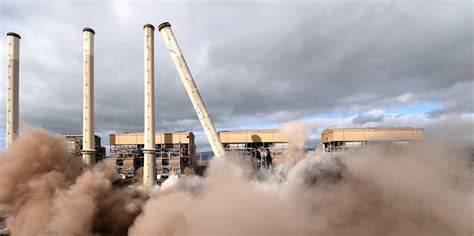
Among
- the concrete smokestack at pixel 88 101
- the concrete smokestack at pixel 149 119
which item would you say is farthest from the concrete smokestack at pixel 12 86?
the concrete smokestack at pixel 149 119

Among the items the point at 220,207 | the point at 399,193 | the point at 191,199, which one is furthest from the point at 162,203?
the point at 399,193

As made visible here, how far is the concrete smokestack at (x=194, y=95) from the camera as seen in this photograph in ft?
162

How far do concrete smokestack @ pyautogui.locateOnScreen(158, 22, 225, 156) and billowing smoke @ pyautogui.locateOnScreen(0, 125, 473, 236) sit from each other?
74.5 ft

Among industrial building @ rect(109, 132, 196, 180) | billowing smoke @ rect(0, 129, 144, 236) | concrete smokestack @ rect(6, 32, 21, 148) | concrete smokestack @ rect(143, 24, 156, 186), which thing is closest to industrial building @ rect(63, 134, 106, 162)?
industrial building @ rect(109, 132, 196, 180)

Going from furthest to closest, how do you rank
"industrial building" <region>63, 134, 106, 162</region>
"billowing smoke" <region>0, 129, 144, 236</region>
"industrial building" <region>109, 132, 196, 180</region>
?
1. "industrial building" <region>109, 132, 196, 180</region>
2. "industrial building" <region>63, 134, 106, 162</region>
3. "billowing smoke" <region>0, 129, 144, 236</region>

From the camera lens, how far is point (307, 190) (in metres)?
19.7

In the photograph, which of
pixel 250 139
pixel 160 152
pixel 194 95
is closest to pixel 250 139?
pixel 250 139

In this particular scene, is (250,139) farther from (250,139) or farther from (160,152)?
(160,152)

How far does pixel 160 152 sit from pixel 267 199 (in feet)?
143

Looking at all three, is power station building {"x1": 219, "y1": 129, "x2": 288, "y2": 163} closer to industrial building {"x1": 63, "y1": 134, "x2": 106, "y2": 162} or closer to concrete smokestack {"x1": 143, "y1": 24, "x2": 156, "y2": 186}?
concrete smokestack {"x1": 143, "y1": 24, "x2": 156, "y2": 186}

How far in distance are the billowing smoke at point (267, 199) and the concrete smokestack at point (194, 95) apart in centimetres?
2271

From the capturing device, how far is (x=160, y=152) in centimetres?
6119

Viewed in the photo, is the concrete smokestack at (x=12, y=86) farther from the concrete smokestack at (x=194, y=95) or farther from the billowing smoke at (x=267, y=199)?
the billowing smoke at (x=267, y=199)

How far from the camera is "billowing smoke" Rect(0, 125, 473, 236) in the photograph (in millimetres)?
17953
